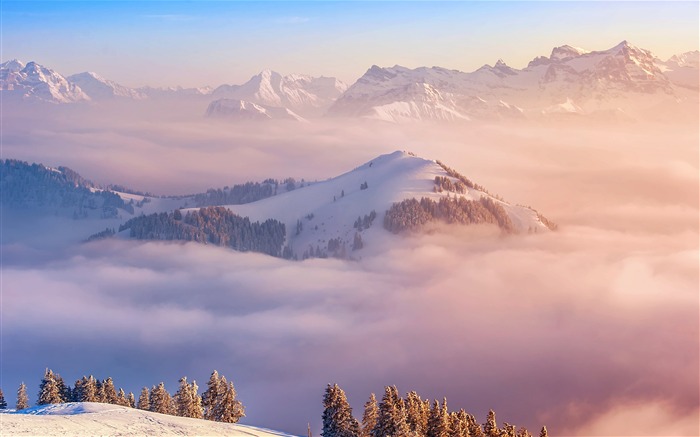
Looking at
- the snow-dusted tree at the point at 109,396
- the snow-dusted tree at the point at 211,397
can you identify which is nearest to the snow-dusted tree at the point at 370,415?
the snow-dusted tree at the point at 211,397

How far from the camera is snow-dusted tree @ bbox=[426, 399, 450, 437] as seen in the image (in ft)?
407

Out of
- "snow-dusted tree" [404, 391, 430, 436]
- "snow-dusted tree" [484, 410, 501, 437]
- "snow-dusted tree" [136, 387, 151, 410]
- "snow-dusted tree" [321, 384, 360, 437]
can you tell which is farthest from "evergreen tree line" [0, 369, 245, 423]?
"snow-dusted tree" [484, 410, 501, 437]

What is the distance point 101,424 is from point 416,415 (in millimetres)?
44039

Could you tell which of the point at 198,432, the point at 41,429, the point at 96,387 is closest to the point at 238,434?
the point at 198,432

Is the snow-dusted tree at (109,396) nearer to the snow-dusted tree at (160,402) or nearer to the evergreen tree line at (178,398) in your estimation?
the evergreen tree line at (178,398)

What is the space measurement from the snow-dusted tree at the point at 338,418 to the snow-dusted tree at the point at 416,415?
7.96 meters

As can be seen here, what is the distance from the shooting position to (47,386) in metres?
147

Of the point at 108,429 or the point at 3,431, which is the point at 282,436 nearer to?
the point at 108,429

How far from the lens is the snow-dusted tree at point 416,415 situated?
126562 mm

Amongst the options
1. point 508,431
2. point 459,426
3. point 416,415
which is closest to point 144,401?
point 416,415

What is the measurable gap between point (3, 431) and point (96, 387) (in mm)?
49357

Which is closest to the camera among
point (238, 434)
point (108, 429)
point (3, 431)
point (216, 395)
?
point (3, 431)

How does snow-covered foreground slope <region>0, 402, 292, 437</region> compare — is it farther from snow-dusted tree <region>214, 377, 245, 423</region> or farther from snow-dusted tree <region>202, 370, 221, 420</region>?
snow-dusted tree <region>202, 370, 221, 420</region>

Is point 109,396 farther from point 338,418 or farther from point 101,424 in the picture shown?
point 338,418
